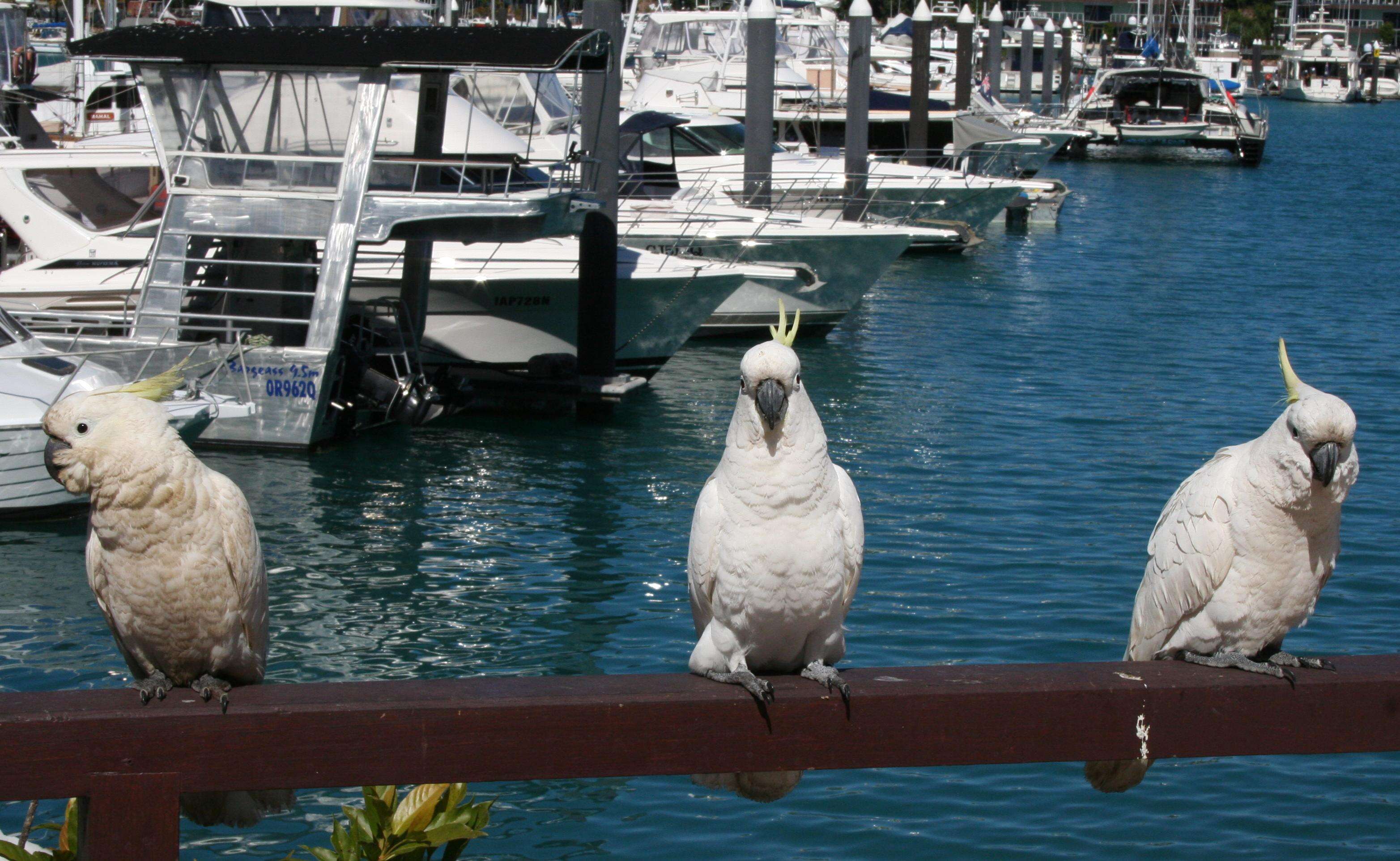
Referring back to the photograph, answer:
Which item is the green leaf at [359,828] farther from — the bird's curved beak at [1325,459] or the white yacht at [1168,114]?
the white yacht at [1168,114]

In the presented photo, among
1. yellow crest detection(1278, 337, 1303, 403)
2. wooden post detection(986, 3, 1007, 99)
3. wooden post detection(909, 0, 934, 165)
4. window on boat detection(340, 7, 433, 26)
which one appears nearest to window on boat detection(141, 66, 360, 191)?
window on boat detection(340, 7, 433, 26)

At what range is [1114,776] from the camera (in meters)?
4.08

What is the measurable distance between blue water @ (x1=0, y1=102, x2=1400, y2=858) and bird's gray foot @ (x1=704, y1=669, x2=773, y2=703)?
3.37 m

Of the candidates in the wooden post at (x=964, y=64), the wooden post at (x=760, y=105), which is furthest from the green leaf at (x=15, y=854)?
the wooden post at (x=964, y=64)

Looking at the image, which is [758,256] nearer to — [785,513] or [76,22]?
[76,22]

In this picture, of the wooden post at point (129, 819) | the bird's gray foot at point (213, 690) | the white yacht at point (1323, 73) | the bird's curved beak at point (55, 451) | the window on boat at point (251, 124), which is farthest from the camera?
the white yacht at point (1323, 73)

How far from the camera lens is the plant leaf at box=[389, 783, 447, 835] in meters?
3.85

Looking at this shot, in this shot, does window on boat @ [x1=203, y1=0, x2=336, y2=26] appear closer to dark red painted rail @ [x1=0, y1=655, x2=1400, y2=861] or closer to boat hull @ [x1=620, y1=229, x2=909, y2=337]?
boat hull @ [x1=620, y1=229, x2=909, y2=337]

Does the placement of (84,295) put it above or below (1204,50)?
below

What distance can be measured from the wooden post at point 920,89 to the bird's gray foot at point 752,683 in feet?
89.5

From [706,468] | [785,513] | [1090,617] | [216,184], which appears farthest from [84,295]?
[785,513]

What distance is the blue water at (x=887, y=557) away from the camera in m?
7.21

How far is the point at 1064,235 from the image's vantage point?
31516mm

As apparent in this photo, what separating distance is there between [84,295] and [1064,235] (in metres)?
22.1
